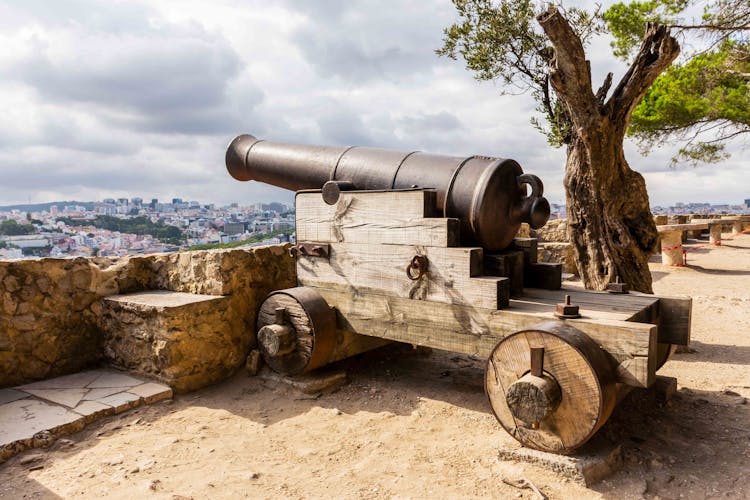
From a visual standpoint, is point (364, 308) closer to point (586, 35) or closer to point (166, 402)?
point (166, 402)

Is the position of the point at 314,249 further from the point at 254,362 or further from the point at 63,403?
Result: the point at 63,403

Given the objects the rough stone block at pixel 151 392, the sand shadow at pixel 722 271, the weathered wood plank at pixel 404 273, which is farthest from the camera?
the sand shadow at pixel 722 271

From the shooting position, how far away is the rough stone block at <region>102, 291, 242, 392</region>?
4.13 metres

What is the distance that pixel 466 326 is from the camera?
11.4 feet

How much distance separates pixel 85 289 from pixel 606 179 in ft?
17.5

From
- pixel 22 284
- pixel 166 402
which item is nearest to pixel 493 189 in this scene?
pixel 166 402

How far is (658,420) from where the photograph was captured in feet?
11.4

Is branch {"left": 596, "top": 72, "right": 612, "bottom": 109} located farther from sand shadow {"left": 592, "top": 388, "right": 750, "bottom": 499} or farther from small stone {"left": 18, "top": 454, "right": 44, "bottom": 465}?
small stone {"left": 18, "top": 454, "right": 44, "bottom": 465}

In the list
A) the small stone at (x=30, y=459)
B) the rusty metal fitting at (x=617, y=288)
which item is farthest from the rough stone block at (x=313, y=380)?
the rusty metal fitting at (x=617, y=288)

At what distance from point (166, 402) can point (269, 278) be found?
55.8 inches

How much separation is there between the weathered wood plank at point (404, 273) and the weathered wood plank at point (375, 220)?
7 centimetres

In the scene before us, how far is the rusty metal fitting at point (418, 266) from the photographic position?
11.9 ft

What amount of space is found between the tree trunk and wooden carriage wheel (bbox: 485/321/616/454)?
342 centimetres

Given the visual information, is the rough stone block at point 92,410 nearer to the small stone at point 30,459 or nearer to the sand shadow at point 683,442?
the small stone at point 30,459
